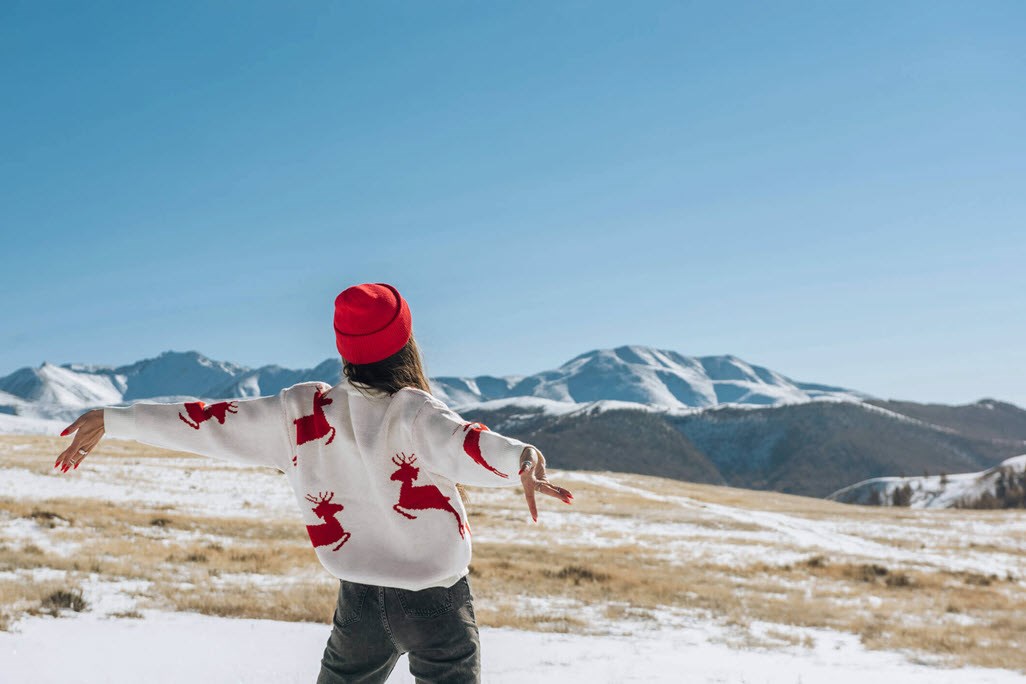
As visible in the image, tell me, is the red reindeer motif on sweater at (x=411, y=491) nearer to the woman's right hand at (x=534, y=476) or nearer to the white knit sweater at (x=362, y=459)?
the white knit sweater at (x=362, y=459)

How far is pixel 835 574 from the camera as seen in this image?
16.7 m

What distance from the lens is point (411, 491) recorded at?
2.72 metres

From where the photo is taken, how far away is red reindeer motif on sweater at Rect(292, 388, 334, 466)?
2.84 metres

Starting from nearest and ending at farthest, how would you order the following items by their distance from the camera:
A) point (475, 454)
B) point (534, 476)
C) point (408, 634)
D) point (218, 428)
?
point (534, 476)
point (475, 454)
point (408, 634)
point (218, 428)

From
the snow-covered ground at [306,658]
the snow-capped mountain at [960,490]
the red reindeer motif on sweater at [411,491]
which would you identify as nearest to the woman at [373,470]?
the red reindeer motif on sweater at [411,491]

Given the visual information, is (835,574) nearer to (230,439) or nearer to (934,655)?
(934,655)

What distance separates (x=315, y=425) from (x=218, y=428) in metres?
0.39

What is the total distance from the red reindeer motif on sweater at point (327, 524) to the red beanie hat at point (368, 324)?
1.71 ft

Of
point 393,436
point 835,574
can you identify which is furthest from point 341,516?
point 835,574

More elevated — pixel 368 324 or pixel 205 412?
pixel 368 324

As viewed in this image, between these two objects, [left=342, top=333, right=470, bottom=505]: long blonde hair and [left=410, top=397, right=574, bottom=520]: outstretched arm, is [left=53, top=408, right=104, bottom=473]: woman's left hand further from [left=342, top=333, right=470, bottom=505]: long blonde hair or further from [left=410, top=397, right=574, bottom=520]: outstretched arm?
[left=410, top=397, right=574, bottom=520]: outstretched arm

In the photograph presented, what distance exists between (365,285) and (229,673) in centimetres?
345

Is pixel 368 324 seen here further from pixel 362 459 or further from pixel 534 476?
pixel 534 476

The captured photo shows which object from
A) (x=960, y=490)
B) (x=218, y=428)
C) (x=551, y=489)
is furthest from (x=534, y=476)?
(x=960, y=490)
